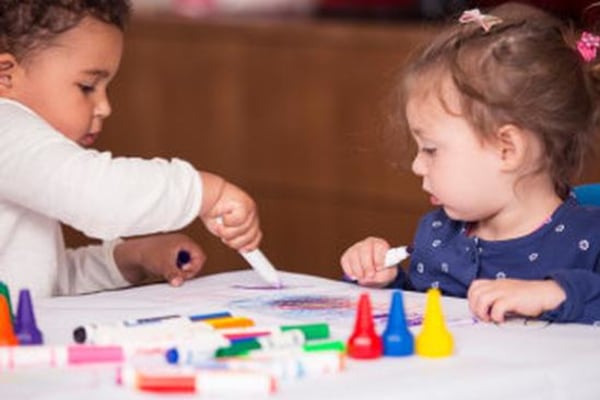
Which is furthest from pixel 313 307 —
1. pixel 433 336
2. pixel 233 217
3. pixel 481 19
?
pixel 481 19

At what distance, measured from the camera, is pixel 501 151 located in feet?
5.49

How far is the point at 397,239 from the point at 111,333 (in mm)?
2056

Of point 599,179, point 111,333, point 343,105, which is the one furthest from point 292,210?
point 111,333

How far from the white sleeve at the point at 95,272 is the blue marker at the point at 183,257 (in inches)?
5.5

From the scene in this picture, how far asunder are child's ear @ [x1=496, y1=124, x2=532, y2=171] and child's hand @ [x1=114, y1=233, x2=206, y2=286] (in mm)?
366

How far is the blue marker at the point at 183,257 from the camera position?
1.82 meters

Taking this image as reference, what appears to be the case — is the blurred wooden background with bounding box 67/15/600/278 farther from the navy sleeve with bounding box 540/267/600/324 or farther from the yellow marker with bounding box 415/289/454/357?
the yellow marker with bounding box 415/289/454/357

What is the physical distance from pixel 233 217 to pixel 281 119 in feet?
6.44

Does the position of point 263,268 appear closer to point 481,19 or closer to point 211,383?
point 481,19

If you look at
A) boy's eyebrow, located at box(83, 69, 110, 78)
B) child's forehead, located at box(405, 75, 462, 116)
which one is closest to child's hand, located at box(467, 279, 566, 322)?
child's forehead, located at box(405, 75, 462, 116)

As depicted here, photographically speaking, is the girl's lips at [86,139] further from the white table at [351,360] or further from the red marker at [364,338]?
the red marker at [364,338]

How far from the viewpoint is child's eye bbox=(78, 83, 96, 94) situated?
1791 millimetres

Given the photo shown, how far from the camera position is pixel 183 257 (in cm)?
182

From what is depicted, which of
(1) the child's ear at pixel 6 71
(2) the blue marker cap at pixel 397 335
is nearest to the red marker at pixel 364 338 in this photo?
(2) the blue marker cap at pixel 397 335
